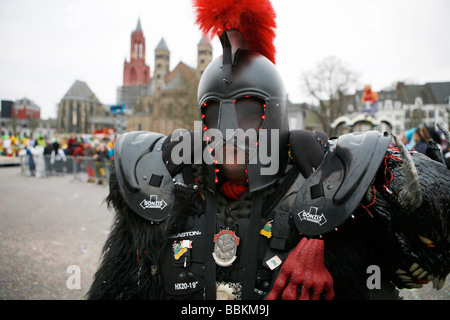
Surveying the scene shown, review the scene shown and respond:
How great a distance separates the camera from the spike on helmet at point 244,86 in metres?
1.71

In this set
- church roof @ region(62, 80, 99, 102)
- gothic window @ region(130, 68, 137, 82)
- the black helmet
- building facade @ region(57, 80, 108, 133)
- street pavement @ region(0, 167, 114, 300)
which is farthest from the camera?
gothic window @ region(130, 68, 137, 82)

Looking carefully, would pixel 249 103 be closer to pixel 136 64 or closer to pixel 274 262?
pixel 274 262

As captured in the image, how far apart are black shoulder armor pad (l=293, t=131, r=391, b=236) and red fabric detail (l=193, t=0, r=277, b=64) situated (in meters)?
0.79

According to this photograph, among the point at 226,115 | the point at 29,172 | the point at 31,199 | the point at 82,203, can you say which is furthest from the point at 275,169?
the point at 29,172

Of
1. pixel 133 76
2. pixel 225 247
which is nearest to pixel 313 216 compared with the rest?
pixel 225 247

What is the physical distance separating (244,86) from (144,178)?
0.77m

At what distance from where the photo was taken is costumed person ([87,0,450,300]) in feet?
4.76

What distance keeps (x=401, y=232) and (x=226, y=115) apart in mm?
1018

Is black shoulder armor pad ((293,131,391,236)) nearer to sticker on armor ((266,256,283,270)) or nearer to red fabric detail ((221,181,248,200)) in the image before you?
sticker on armor ((266,256,283,270))

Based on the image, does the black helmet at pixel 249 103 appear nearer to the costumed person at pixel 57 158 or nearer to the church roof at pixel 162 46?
the costumed person at pixel 57 158

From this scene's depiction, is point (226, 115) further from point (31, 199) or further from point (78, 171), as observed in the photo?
point (78, 171)

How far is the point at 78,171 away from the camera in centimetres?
1455

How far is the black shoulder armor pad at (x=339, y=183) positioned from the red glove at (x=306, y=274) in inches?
3.1

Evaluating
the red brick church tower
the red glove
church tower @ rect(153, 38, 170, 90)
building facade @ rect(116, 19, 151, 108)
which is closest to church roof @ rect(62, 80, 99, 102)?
Result: building facade @ rect(116, 19, 151, 108)
